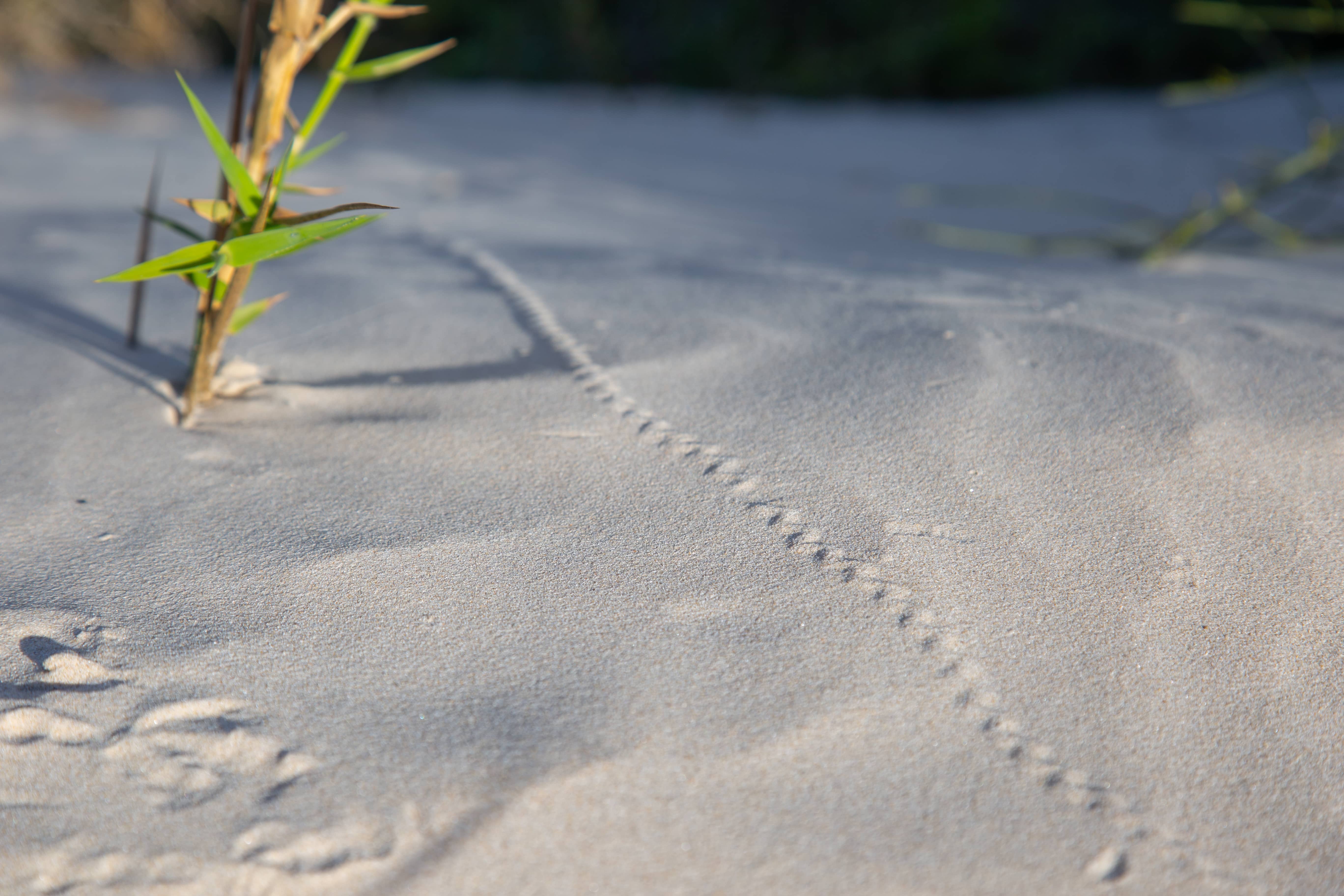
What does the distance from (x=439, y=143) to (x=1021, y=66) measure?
3674mm

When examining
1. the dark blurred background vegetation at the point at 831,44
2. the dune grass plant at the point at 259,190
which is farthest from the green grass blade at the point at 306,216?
the dark blurred background vegetation at the point at 831,44

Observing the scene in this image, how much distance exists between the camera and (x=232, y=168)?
3.60 feet

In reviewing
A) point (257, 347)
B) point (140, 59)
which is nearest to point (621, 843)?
point (257, 347)

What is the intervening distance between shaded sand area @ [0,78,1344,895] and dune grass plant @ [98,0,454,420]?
15cm

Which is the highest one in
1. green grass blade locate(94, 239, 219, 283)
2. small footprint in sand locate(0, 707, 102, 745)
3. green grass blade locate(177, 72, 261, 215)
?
green grass blade locate(177, 72, 261, 215)

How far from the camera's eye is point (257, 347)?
62.0 inches

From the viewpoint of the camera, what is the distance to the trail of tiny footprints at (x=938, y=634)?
78 centimetres

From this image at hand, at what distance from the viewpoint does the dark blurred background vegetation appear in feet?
17.5

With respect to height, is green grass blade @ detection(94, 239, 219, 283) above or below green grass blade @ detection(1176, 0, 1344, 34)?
below

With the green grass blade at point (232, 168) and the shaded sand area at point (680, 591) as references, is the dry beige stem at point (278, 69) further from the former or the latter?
the shaded sand area at point (680, 591)

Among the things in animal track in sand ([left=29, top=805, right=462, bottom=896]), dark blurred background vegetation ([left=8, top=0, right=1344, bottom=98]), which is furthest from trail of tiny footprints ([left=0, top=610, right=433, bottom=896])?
dark blurred background vegetation ([left=8, top=0, right=1344, bottom=98])

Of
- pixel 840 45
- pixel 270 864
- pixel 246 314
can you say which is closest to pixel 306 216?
pixel 246 314

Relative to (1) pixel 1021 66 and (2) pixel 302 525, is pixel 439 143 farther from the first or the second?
(1) pixel 1021 66

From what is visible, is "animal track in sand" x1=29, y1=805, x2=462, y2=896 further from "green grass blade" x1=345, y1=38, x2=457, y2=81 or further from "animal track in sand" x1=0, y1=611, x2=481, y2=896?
"green grass blade" x1=345, y1=38, x2=457, y2=81
